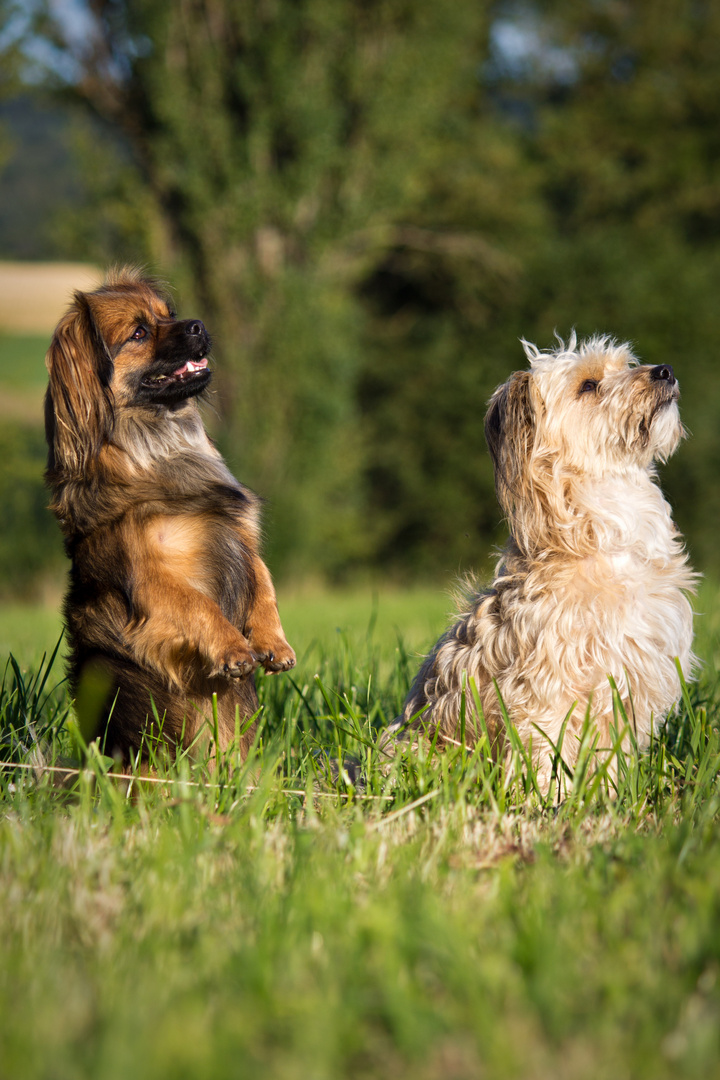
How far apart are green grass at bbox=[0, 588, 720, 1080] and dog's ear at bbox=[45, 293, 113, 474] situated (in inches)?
44.6

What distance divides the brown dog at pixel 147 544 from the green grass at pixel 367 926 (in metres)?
0.34

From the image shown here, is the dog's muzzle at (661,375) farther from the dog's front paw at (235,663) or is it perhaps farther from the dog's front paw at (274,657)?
the dog's front paw at (235,663)

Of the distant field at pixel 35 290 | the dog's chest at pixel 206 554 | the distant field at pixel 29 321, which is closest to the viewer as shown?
the dog's chest at pixel 206 554

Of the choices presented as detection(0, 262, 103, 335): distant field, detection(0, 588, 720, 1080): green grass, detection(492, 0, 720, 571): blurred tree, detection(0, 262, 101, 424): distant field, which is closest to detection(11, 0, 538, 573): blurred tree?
detection(492, 0, 720, 571): blurred tree

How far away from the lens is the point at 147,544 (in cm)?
321

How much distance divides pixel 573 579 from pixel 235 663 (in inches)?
47.0

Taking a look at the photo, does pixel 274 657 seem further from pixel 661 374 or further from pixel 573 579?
pixel 661 374

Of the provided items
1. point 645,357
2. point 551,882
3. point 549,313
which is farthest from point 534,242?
point 551,882

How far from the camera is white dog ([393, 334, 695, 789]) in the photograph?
3.20 metres

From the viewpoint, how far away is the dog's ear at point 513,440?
338cm

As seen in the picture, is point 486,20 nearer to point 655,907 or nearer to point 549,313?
point 549,313

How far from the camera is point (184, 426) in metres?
3.68

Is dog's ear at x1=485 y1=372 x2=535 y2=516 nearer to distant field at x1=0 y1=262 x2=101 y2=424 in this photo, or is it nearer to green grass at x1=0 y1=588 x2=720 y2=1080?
green grass at x1=0 y1=588 x2=720 y2=1080

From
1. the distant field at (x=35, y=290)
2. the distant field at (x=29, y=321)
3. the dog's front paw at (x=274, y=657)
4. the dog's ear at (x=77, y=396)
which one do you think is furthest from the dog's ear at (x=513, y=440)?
the distant field at (x=35, y=290)
